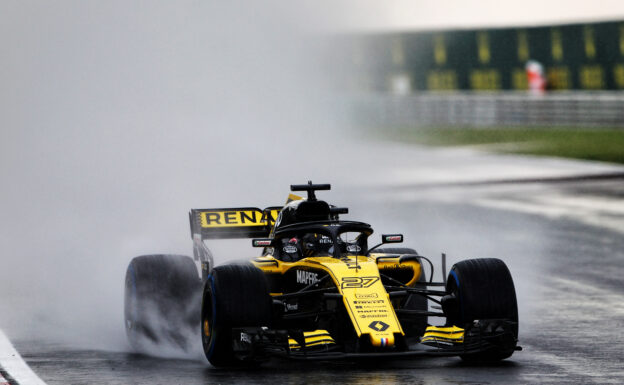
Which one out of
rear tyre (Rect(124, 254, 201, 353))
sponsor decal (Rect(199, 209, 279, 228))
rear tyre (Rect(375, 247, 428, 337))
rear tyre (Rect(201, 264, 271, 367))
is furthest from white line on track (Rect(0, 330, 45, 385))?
rear tyre (Rect(375, 247, 428, 337))

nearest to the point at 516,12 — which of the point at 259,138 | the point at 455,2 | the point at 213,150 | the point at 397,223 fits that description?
the point at 455,2

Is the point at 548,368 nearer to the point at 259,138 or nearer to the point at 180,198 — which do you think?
the point at 180,198

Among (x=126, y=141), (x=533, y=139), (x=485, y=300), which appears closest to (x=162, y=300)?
(x=485, y=300)

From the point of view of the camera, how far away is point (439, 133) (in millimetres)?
47688

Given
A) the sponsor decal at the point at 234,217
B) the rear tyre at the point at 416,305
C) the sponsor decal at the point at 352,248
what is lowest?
the rear tyre at the point at 416,305

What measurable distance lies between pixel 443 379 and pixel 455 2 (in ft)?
146

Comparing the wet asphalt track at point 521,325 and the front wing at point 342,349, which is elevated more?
the front wing at point 342,349

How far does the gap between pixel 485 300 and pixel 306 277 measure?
141cm

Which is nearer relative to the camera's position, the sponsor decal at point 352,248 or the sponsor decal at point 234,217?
the sponsor decal at point 352,248

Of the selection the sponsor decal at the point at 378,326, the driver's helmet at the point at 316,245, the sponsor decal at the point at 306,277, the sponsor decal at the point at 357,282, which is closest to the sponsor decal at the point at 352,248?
the driver's helmet at the point at 316,245

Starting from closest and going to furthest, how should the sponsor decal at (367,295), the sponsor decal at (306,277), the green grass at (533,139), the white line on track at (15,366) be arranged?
1. the white line on track at (15,366)
2. the sponsor decal at (367,295)
3. the sponsor decal at (306,277)
4. the green grass at (533,139)

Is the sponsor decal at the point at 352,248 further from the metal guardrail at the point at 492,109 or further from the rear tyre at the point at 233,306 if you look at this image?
the metal guardrail at the point at 492,109

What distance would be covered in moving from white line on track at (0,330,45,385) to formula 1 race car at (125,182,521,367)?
3.21ft

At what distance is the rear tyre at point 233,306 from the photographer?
9.02m
